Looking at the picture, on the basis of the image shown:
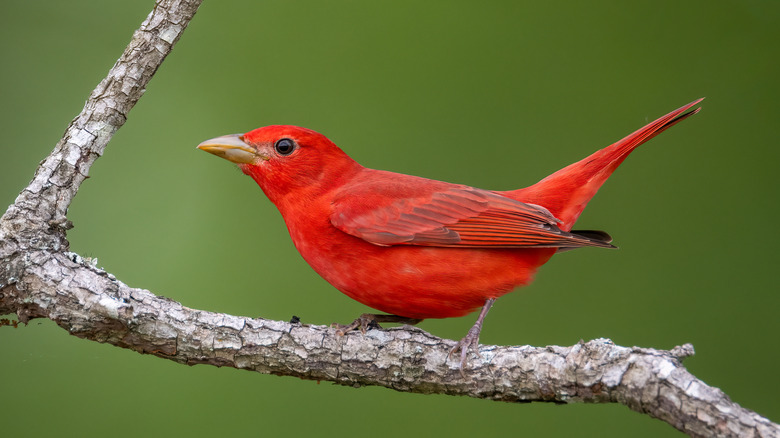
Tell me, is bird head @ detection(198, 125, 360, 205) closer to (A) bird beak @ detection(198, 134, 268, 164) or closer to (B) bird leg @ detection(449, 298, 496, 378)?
(A) bird beak @ detection(198, 134, 268, 164)

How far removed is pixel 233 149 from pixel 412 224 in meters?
0.99

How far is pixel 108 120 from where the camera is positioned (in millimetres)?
3418

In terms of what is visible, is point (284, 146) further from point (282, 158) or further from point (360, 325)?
point (360, 325)

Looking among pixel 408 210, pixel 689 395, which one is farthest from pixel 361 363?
pixel 689 395

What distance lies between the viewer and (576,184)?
403 centimetres

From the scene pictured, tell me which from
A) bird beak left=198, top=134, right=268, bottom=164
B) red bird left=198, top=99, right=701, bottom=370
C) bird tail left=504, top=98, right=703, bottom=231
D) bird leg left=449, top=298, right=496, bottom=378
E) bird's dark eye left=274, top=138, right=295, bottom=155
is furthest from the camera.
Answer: bird tail left=504, top=98, right=703, bottom=231

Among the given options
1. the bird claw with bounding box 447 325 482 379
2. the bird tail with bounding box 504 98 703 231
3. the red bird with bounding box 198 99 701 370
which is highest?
the bird tail with bounding box 504 98 703 231

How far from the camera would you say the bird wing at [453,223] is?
3613 mm

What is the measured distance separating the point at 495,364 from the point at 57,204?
2.12 meters

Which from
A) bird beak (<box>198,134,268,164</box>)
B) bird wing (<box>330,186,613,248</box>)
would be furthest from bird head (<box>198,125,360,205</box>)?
bird wing (<box>330,186,613,248</box>)

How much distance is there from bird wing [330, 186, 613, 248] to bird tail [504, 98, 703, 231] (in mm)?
166

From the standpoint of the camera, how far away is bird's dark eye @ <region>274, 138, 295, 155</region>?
3883mm

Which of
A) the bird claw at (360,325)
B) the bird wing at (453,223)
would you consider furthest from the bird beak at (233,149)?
the bird claw at (360,325)

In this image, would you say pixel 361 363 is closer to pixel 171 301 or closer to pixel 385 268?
pixel 385 268
